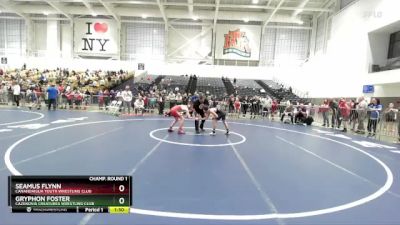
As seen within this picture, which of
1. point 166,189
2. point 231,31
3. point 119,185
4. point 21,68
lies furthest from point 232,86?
point 119,185

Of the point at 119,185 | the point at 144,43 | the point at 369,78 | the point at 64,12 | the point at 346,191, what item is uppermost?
the point at 64,12

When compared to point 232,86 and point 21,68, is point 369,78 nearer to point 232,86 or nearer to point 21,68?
point 232,86

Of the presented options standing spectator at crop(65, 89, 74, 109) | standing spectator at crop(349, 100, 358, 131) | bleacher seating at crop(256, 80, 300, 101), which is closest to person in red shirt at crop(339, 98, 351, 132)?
standing spectator at crop(349, 100, 358, 131)

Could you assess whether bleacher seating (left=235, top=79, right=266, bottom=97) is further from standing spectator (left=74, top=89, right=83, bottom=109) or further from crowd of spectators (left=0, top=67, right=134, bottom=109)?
standing spectator (left=74, top=89, right=83, bottom=109)

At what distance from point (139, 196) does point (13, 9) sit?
39173 millimetres

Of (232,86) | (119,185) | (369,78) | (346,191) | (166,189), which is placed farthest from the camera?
(232,86)

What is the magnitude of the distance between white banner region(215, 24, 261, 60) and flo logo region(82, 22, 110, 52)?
47.8ft

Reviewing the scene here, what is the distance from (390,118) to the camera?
13.1 m

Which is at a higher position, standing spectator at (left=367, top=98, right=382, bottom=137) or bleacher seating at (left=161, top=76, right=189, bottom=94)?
bleacher seating at (left=161, top=76, right=189, bottom=94)

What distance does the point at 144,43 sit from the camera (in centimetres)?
3912

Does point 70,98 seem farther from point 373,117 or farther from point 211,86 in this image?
point 373,117
